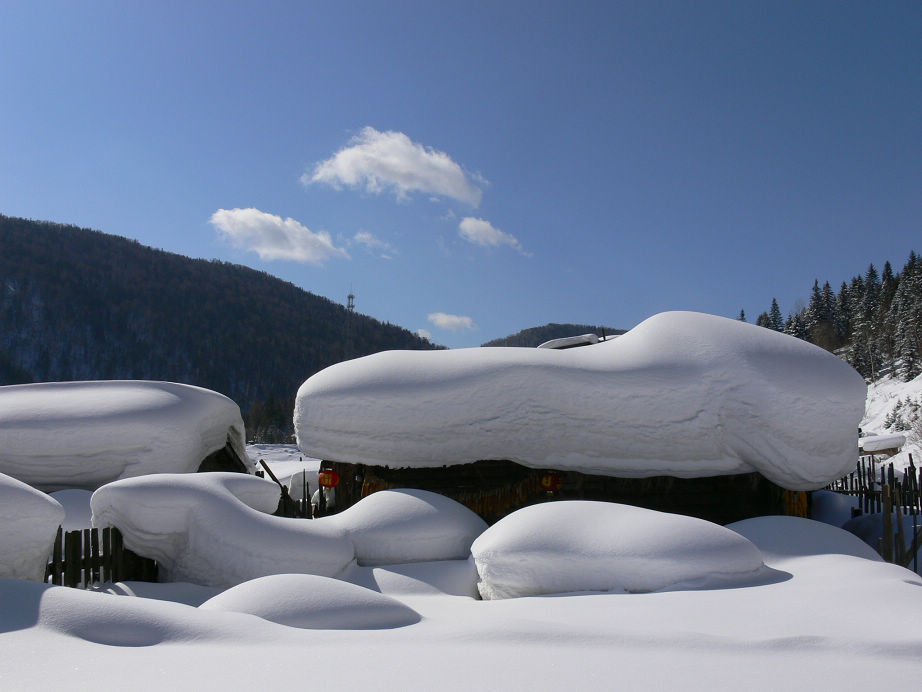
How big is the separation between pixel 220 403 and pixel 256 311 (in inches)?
2354

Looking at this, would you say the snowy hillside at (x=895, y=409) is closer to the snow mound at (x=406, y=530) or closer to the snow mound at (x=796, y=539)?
the snow mound at (x=796, y=539)

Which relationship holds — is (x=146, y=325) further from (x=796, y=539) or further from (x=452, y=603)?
(x=796, y=539)

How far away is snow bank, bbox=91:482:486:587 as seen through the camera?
24.1 ft

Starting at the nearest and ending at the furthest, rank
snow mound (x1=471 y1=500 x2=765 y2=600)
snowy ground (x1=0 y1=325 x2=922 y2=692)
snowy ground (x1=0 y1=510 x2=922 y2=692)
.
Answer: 1. snowy ground (x1=0 y1=510 x2=922 y2=692)
2. snowy ground (x1=0 y1=325 x2=922 y2=692)
3. snow mound (x1=471 y1=500 x2=765 y2=600)

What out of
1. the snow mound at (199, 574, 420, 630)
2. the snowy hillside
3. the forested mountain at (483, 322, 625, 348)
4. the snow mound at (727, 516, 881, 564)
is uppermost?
the forested mountain at (483, 322, 625, 348)

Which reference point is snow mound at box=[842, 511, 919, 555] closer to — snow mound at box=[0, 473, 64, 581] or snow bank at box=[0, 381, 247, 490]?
snow mound at box=[0, 473, 64, 581]

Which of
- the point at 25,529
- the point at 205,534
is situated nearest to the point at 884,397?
the point at 205,534

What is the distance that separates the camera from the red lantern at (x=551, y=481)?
9516 mm

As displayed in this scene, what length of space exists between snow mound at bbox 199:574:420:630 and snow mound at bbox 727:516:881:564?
4.55 meters

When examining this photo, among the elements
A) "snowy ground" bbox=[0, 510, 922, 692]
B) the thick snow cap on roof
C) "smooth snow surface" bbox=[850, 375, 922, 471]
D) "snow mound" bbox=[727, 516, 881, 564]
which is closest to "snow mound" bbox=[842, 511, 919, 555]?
the thick snow cap on roof

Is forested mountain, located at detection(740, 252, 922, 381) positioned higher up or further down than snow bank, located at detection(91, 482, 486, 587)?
higher up

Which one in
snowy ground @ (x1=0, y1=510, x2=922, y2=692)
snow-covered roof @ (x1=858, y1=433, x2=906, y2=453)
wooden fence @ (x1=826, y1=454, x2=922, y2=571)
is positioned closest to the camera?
snowy ground @ (x1=0, y1=510, x2=922, y2=692)

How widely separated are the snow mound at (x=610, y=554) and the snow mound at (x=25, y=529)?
162 inches

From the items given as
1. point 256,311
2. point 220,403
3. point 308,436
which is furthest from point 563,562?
point 256,311
